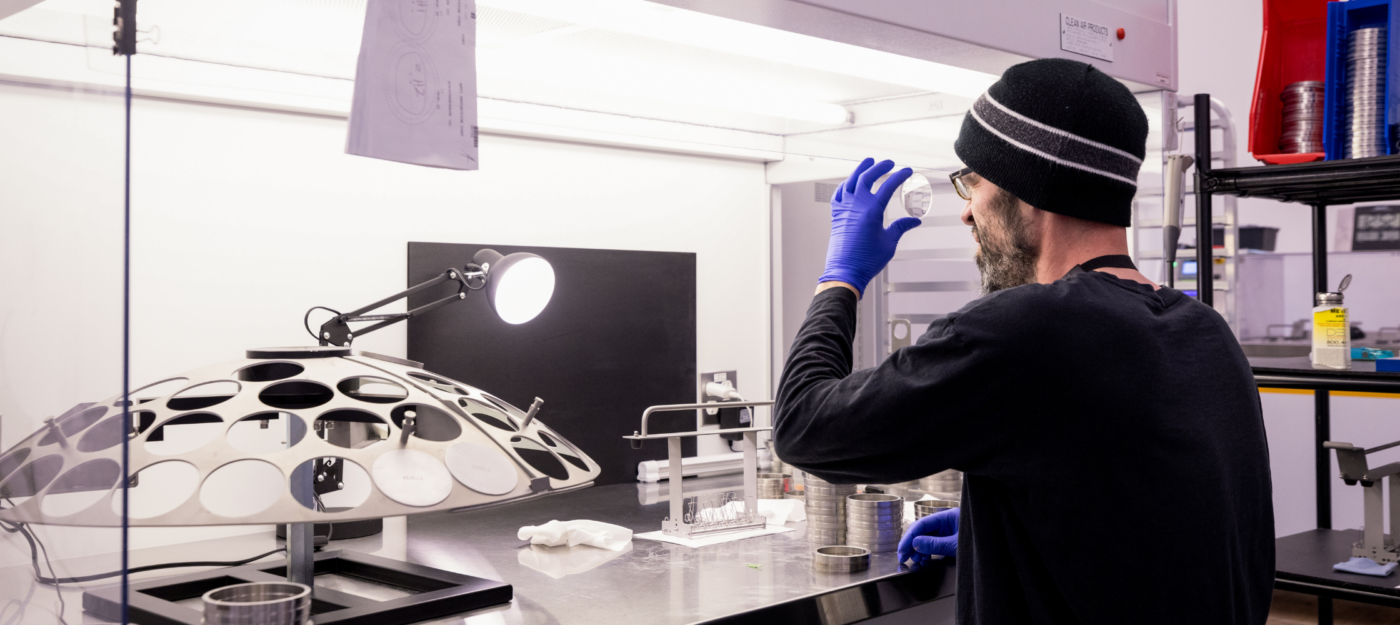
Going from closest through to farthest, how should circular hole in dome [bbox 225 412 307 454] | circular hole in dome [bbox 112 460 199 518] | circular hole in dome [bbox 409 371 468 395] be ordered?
1. circular hole in dome [bbox 112 460 199 518]
2. circular hole in dome [bbox 225 412 307 454]
3. circular hole in dome [bbox 409 371 468 395]

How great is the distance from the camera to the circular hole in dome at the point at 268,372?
1.22 metres

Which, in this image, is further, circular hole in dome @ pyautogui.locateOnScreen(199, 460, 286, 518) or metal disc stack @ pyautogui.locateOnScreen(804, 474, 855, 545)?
metal disc stack @ pyautogui.locateOnScreen(804, 474, 855, 545)

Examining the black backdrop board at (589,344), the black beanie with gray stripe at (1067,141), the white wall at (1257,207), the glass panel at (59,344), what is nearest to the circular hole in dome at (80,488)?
the glass panel at (59,344)

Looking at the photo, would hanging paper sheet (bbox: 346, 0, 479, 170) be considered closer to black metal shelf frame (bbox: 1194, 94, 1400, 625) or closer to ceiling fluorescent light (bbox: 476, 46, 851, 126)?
ceiling fluorescent light (bbox: 476, 46, 851, 126)

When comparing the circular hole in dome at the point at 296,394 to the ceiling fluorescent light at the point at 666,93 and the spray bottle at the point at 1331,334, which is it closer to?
the ceiling fluorescent light at the point at 666,93

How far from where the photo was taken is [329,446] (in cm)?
115

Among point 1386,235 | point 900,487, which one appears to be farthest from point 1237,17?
point 900,487

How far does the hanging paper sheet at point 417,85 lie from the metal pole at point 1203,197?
1446 millimetres

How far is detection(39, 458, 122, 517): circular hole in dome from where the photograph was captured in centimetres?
66

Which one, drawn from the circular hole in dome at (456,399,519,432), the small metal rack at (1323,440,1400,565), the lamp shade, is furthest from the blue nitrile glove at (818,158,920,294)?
the small metal rack at (1323,440,1400,565)

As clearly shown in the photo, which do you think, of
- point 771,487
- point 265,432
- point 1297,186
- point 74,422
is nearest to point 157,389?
point 265,432

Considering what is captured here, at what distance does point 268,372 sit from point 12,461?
0.49 m

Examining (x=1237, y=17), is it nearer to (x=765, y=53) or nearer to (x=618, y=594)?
(x=765, y=53)

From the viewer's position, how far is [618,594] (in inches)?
53.7
